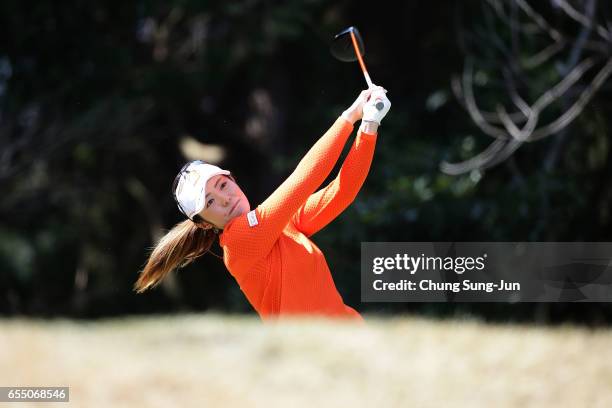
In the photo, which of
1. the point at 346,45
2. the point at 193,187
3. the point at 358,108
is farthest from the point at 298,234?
the point at 346,45

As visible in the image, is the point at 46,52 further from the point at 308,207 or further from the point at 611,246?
the point at 308,207

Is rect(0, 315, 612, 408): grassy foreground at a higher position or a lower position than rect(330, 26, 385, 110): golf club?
lower

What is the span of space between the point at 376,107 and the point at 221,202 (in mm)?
631

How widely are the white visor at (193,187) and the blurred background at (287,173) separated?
4.10 metres

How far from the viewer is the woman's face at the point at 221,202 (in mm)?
3182

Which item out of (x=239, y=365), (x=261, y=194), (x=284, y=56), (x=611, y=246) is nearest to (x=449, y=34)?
(x=284, y=56)

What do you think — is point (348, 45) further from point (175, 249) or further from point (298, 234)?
point (175, 249)

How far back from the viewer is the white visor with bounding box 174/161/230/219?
314 centimetres

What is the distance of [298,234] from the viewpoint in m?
3.32

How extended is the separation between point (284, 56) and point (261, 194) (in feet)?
5.69

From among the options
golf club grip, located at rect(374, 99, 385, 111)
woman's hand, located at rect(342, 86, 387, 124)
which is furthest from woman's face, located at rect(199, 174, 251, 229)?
golf club grip, located at rect(374, 99, 385, 111)

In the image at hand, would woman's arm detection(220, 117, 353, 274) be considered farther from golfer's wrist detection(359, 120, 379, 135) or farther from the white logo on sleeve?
golfer's wrist detection(359, 120, 379, 135)

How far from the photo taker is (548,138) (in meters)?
9.52

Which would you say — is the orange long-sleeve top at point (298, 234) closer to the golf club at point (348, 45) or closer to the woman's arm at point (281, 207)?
the woman's arm at point (281, 207)
